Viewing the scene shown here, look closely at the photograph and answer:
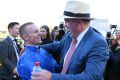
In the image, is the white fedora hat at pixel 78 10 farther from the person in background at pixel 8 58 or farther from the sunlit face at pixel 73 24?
the person in background at pixel 8 58

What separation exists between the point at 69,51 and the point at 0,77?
385cm

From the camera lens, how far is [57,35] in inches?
333

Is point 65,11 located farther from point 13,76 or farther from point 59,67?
point 13,76

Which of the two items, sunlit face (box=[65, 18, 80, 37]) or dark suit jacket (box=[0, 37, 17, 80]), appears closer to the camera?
sunlit face (box=[65, 18, 80, 37])

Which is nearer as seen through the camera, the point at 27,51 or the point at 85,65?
the point at 85,65

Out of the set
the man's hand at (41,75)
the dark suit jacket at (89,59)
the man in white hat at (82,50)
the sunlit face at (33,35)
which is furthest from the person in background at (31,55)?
the man's hand at (41,75)

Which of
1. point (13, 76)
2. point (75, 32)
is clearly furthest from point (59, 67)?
point (13, 76)

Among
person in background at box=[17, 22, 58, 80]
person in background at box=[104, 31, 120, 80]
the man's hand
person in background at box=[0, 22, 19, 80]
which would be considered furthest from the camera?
person in background at box=[0, 22, 19, 80]

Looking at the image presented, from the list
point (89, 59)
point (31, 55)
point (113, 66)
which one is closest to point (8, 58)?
point (113, 66)

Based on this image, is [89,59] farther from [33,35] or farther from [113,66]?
[113,66]

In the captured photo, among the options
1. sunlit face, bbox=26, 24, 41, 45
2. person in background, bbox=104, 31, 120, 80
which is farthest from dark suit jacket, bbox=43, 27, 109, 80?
person in background, bbox=104, 31, 120, 80

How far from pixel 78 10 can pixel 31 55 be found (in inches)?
28.4

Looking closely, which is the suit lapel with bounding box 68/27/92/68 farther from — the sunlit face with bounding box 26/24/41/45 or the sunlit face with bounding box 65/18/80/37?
the sunlit face with bounding box 26/24/41/45

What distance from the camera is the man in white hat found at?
2.62m
